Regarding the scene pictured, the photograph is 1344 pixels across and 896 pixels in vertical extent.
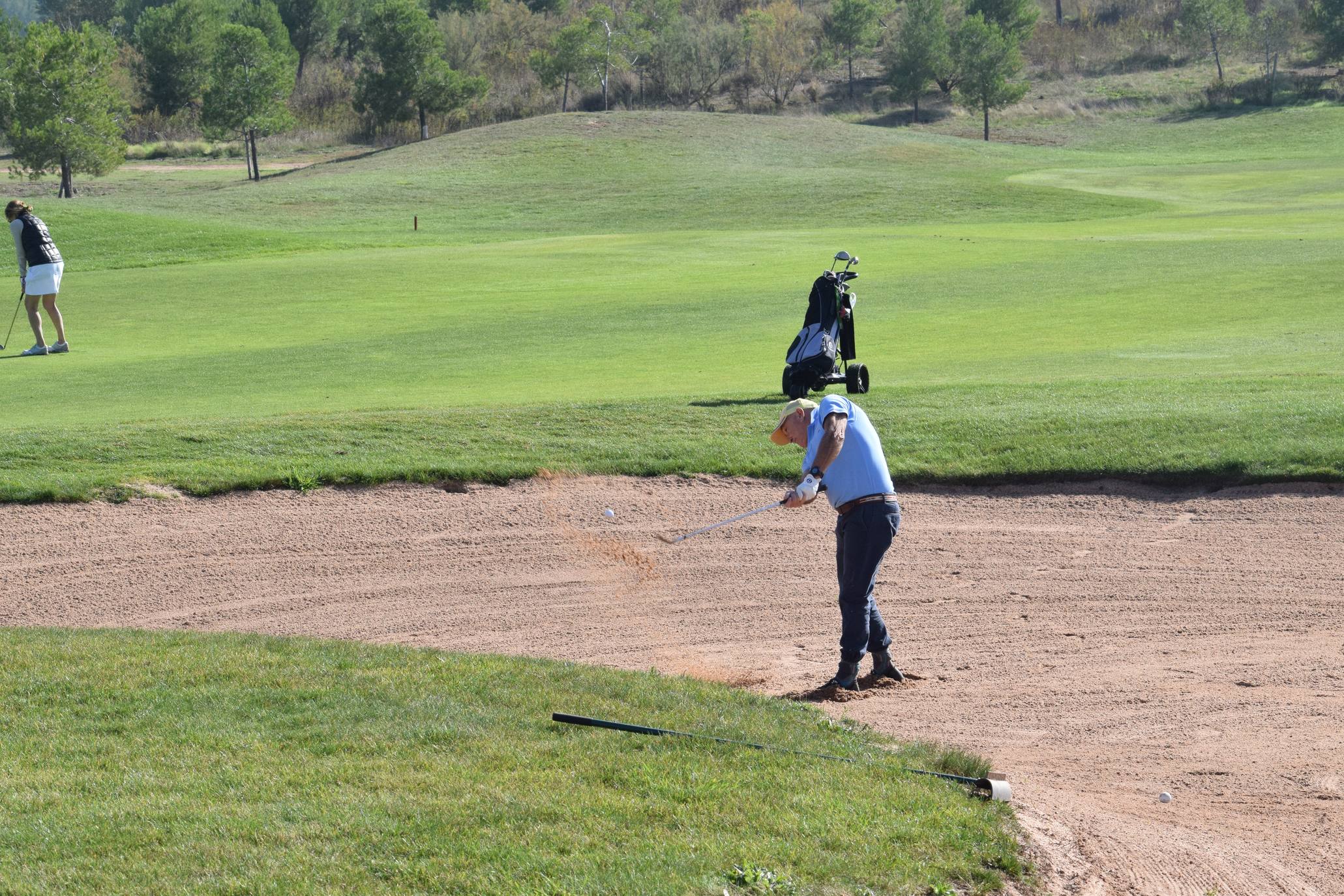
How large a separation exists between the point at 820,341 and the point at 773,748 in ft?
32.8

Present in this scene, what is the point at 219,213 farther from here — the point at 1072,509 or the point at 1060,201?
the point at 1072,509

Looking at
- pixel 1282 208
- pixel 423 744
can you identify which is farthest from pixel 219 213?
pixel 423 744

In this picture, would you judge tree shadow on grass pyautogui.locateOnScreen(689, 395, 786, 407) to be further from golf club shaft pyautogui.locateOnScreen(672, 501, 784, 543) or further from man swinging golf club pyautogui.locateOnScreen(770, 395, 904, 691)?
man swinging golf club pyautogui.locateOnScreen(770, 395, 904, 691)

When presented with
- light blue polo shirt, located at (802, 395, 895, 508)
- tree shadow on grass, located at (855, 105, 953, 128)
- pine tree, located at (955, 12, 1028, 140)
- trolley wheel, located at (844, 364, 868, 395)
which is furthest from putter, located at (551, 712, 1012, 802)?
tree shadow on grass, located at (855, 105, 953, 128)

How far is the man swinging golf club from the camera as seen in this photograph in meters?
8.25

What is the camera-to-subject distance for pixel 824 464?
823cm

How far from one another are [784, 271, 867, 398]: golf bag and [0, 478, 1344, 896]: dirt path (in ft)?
11.1

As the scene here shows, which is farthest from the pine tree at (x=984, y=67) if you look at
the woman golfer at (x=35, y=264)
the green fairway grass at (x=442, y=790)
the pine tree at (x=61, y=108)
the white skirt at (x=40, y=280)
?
the green fairway grass at (x=442, y=790)

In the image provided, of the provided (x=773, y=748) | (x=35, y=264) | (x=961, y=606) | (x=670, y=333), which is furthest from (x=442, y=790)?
(x=35, y=264)

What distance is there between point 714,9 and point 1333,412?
125 metres

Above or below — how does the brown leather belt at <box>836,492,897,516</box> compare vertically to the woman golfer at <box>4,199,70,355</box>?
below

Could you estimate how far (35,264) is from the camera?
818 inches

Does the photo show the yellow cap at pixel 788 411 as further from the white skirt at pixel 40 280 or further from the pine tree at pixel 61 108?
the pine tree at pixel 61 108

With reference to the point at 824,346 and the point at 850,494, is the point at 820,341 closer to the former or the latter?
the point at 824,346
